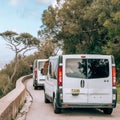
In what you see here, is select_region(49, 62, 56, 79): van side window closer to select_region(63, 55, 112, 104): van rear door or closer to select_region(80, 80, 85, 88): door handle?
select_region(63, 55, 112, 104): van rear door

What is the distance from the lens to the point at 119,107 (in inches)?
712

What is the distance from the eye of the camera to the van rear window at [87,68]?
14938mm

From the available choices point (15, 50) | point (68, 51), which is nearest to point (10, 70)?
point (15, 50)

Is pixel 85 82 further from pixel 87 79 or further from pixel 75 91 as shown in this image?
pixel 75 91

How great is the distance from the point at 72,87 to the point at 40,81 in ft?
52.9

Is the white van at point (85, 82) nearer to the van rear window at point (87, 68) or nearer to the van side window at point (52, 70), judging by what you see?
the van rear window at point (87, 68)

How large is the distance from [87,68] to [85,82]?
496mm

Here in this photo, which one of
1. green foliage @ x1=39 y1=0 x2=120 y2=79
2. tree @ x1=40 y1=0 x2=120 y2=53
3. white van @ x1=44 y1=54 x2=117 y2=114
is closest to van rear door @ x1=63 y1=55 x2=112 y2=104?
white van @ x1=44 y1=54 x2=117 y2=114

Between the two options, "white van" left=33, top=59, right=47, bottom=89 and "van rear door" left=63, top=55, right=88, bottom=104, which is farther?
"white van" left=33, top=59, right=47, bottom=89

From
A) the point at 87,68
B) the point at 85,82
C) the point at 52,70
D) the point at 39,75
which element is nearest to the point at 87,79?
the point at 85,82

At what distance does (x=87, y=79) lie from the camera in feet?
49.0

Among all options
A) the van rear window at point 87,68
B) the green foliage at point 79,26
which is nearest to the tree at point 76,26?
the green foliage at point 79,26

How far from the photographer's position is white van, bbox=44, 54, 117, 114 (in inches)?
583

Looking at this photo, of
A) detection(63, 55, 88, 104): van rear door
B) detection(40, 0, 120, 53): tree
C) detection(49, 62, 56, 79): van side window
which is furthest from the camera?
detection(40, 0, 120, 53): tree
